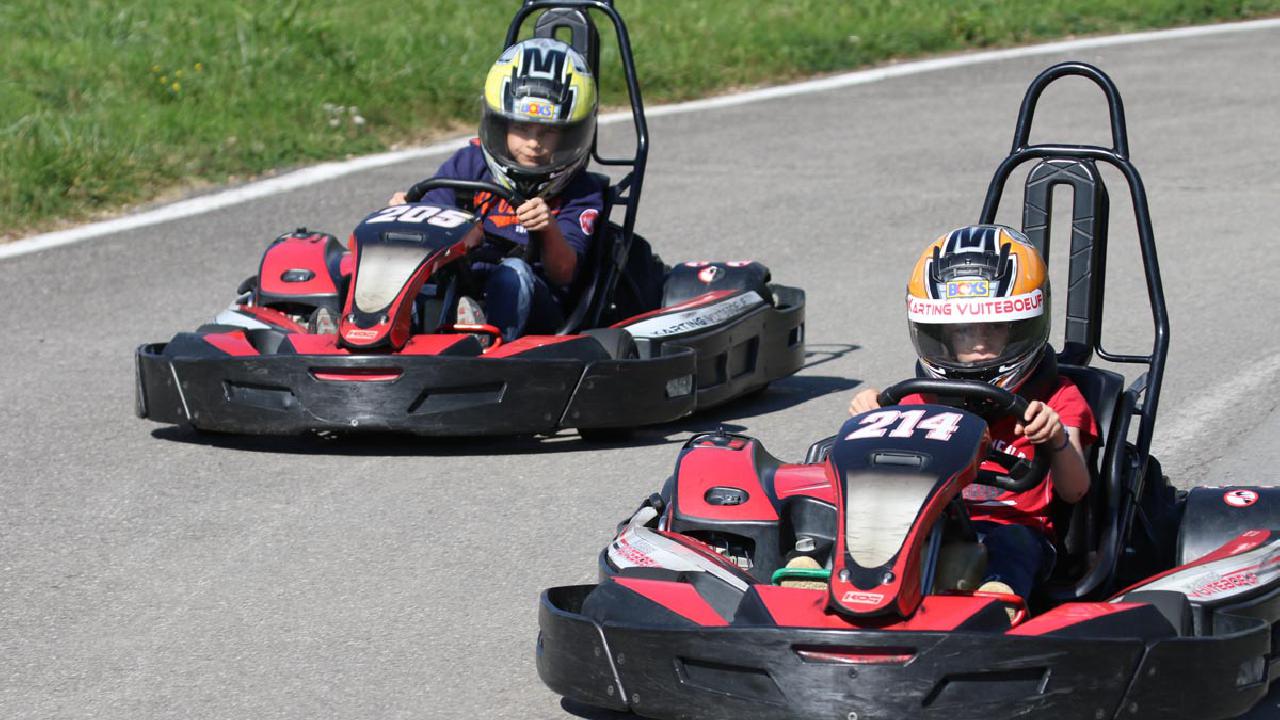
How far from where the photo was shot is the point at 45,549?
5262 mm

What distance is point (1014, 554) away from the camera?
163 inches

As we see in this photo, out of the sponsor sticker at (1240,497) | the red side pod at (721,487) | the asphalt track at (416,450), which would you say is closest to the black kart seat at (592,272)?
the asphalt track at (416,450)

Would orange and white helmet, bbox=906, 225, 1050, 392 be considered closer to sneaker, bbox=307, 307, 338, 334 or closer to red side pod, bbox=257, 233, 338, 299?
sneaker, bbox=307, 307, 338, 334

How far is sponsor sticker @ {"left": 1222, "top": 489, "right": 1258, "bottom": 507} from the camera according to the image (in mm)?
4566

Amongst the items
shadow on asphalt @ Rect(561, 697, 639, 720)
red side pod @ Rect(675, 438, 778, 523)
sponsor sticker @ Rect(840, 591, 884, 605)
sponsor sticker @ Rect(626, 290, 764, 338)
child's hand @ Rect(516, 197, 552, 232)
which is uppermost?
child's hand @ Rect(516, 197, 552, 232)

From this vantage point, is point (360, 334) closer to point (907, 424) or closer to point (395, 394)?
point (395, 394)

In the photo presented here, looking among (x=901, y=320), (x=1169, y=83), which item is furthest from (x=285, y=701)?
(x=1169, y=83)

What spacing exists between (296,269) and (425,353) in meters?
1.11

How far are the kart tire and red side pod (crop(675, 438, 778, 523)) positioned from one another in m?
1.77

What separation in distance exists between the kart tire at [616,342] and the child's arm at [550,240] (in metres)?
0.38

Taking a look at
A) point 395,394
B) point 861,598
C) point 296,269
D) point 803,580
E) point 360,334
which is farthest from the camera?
point 296,269

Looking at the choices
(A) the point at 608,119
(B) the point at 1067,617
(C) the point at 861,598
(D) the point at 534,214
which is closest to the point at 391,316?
(D) the point at 534,214

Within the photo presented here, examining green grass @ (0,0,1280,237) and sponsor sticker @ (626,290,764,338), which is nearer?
sponsor sticker @ (626,290,764,338)

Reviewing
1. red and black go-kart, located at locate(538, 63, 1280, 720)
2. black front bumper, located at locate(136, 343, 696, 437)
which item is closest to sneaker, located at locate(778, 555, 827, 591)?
red and black go-kart, located at locate(538, 63, 1280, 720)
